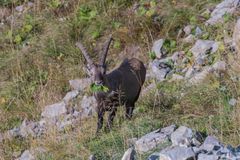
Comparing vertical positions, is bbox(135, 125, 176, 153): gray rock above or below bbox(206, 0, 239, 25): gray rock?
above

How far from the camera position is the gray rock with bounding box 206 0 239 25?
11424 millimetres

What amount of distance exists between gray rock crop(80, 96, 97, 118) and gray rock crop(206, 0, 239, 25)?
250cm

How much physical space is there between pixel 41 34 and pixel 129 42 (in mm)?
2026

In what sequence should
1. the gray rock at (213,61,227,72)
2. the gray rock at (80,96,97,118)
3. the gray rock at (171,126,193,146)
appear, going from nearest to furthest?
the gray rock at (171,126,193,146) < the gray rock at (213,61,227,72) < the gray rock at (80,96,97,118)

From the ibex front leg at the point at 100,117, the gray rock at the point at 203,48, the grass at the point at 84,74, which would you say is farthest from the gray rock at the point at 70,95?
the ibex front leg at the point at 100,117

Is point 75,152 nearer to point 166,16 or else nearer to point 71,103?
point 71,103

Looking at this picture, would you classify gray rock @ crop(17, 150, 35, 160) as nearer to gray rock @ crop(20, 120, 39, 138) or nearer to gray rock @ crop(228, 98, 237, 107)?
gray rock @ crop(20, 120, 39, 138)

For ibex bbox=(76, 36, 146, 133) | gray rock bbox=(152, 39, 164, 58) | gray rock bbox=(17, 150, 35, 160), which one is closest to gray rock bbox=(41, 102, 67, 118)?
ibex bbox=(76, 36, 146, 133)

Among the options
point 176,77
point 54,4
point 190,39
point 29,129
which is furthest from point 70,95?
point 54,4

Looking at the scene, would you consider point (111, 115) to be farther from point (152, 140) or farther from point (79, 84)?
point (79, 84)

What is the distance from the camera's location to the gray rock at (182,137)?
6074 millimetres

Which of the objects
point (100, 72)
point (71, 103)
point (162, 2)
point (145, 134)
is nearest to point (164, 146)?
point (145, 134)

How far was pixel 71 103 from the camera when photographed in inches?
424

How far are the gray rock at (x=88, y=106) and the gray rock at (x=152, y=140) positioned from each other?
9.92 feet
